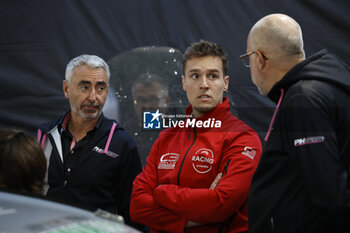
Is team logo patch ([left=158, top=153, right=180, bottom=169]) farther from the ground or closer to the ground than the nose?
closer to the ground

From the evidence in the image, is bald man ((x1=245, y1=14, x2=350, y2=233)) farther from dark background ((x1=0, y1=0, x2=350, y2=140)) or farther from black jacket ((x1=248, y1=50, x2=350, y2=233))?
dark background ((x1=0, y1=0, x2=350, y2=140))

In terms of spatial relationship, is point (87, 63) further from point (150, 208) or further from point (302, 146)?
point (302, 146)

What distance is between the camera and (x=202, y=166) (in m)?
1.92

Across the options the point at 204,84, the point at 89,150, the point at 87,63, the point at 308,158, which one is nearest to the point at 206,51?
the point at 204,84

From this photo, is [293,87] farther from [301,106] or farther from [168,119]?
[168,119]

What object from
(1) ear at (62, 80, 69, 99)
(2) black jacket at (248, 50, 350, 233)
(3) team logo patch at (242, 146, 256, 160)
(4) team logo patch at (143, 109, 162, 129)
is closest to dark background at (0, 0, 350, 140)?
(1) ear at (62, 80, 69, 99)

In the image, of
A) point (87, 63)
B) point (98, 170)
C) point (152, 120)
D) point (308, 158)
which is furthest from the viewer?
point (152, 120)

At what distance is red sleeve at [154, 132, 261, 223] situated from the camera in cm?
179

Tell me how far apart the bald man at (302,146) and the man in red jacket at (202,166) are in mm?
247

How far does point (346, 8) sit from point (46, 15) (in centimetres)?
185

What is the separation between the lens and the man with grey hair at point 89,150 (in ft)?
7.20

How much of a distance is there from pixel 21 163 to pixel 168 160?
88 cm

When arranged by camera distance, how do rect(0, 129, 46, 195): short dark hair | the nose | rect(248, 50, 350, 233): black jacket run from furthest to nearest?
the nose
rect(248, 50, 350, 233): black jacket
rect(0, 129, 46, 195): short dark hair

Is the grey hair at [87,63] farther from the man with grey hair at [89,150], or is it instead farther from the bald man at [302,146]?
the bald man at [302,146]
